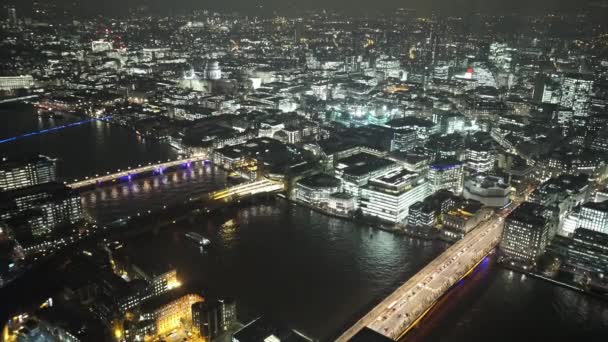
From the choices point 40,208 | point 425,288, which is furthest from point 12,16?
point 425,288

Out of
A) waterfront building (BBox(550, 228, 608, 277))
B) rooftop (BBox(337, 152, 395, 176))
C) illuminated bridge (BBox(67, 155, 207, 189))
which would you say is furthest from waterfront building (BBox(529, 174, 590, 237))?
illuminated bridge (BBox(67, 155, 207, 189))

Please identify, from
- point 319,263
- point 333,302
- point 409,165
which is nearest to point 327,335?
point 333,302

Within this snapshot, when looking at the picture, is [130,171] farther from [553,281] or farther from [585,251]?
[585,251]

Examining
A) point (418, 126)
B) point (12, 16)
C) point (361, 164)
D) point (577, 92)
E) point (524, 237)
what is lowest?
point (524, 237)

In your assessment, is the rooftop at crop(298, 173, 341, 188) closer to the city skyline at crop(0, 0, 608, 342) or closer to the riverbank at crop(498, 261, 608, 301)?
the city skyline at crop(0, 0, 608, 342)

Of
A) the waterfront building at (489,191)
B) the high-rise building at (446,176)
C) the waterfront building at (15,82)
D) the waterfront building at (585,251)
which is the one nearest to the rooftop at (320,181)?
the high-rise building at (446,176)

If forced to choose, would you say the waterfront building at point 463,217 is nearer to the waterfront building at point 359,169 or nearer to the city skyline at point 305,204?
the city skyline at point 305,204
